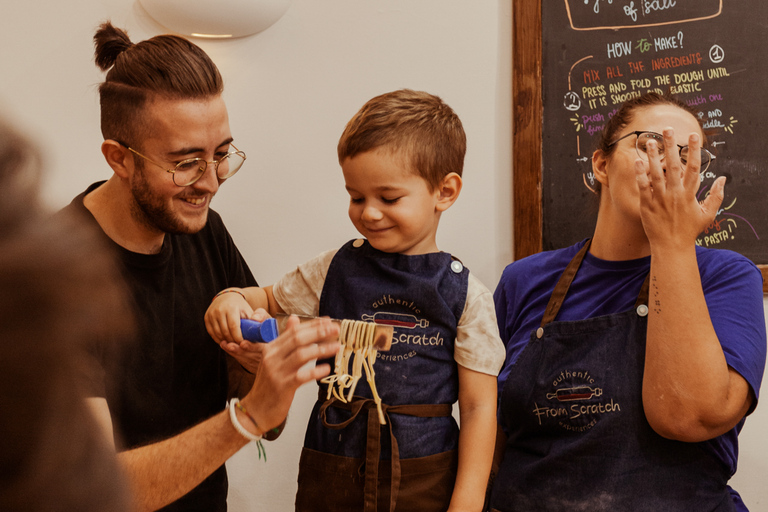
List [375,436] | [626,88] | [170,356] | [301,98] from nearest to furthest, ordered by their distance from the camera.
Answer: [375,436] < [170,356] < [626,88] < [301,98]

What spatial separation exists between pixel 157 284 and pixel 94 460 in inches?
45.0

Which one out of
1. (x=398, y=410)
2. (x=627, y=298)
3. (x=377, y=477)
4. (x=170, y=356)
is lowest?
(x=377, y=477)

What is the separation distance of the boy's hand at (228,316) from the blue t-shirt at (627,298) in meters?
0.73

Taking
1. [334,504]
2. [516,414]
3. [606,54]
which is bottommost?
[334,504]

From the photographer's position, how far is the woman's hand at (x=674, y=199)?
1.33 m

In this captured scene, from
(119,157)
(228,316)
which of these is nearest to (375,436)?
(228,316)

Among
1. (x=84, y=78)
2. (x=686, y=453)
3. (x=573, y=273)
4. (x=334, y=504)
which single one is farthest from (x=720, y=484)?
(x=84, y=78)

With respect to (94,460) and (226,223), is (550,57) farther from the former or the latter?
(94,460)

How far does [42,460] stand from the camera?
483mm

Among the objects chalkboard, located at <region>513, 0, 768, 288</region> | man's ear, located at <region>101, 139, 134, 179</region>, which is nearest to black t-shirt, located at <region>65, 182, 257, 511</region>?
man's ear, located at <region>101, 139, 134, 179</region>

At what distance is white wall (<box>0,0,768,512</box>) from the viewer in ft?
6.89

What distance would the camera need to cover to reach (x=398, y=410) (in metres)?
1.37

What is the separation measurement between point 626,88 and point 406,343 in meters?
1.26

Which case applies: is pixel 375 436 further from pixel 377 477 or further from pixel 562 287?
pixel 562 287
